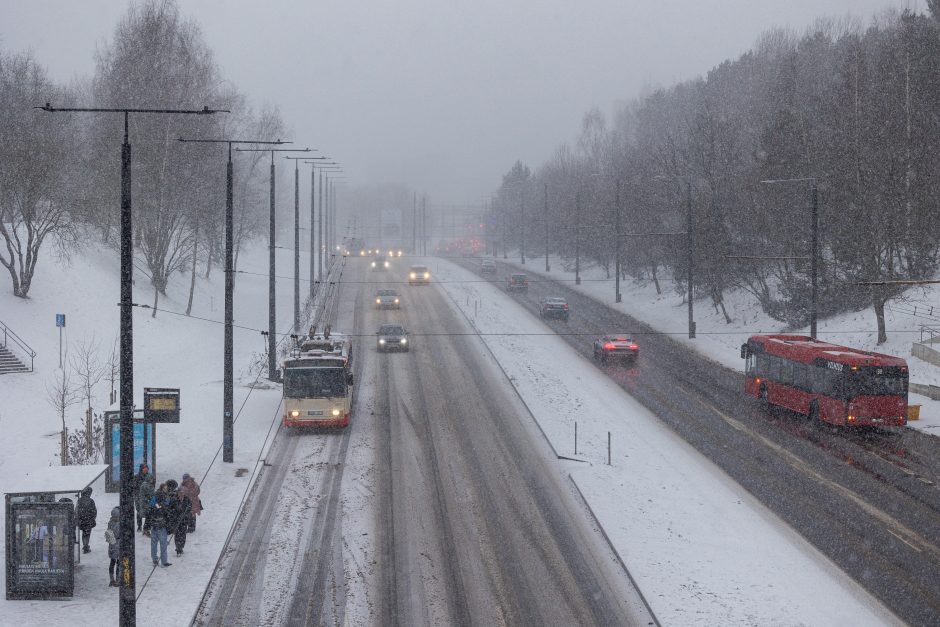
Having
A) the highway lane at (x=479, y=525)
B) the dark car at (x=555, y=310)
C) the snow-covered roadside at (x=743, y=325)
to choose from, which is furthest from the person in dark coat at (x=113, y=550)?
the dark car at (x=555, y=310)

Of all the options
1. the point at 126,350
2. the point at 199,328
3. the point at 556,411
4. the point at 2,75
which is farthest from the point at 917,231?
the point at 2,75

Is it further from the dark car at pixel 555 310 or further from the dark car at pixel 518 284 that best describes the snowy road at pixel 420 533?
the dark car at pixel 518 284

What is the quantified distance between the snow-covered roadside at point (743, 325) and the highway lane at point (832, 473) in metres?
3.77

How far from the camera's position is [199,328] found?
45375 mm

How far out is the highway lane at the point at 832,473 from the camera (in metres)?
17.4

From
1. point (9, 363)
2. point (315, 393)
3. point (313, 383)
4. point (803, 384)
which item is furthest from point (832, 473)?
point (9, 363)

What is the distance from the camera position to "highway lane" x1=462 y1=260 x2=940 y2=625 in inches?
687

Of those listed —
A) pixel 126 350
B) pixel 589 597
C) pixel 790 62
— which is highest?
pixel 790 62

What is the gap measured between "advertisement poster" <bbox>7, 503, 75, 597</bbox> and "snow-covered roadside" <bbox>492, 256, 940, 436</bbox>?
26.1 meters

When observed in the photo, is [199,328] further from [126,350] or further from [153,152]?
[126,350]

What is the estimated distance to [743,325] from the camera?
52594mm

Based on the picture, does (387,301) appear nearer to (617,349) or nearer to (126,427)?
(617,349)

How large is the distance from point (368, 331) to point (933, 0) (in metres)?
36.8

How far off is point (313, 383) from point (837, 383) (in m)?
17.0
